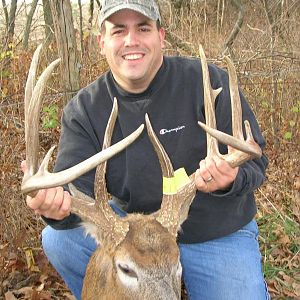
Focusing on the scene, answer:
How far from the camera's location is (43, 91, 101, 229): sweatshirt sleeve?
3734 mm

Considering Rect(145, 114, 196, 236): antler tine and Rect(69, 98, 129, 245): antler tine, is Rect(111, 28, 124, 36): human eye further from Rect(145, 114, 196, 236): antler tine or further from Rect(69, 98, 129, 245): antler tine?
Rect(69, 98, 129, 245): antler tine

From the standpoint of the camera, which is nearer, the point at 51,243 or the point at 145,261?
the point at 145,261

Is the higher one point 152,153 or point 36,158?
point 36,158

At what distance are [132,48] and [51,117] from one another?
1947 mm

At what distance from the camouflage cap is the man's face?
5cm

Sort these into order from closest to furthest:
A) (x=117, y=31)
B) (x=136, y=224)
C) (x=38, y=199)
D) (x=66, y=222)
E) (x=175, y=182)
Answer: (x=38, y=199) < (x=136, y=224) < (x=175, y=182) < (x=66, y=222) < (x=117, y=31)

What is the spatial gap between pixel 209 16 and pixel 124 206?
6270 mm

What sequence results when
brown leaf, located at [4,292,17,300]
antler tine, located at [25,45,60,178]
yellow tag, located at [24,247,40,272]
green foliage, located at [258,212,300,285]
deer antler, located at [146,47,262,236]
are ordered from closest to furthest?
antler tine, located at [25,45,60,178] → deer antler, located at [146,47,262,236] → brown leaf, located at [4,292,17,300] → yellow tag, located at [24,247,40,272] → green foliage, located at [258,212,300,285]

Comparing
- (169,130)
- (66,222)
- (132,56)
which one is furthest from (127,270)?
(132,56)

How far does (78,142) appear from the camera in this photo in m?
3.82

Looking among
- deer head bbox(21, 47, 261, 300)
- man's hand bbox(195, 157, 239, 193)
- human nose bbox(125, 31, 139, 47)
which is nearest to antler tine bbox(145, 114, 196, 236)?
deer head bbox(21, 47, 261, 300)

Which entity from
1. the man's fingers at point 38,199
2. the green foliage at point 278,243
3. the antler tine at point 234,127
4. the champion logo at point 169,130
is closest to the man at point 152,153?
the champion logo at point 169,130

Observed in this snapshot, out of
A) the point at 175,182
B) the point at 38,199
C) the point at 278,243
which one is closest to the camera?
the point at 38,199

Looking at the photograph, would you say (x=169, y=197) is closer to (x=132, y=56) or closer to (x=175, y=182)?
(x=175, y=182)
